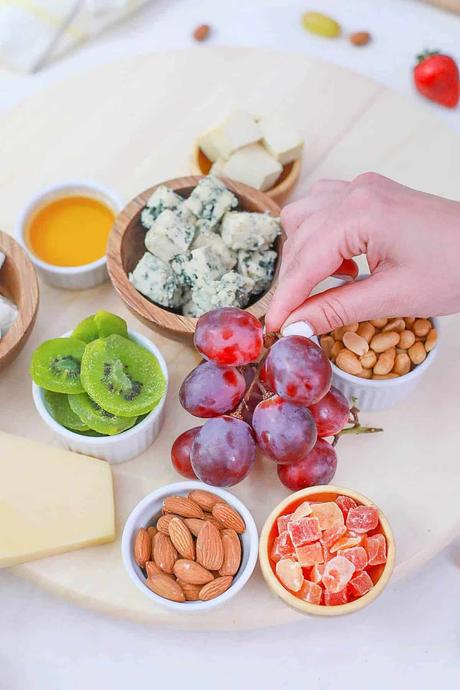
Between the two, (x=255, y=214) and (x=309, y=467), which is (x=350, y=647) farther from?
(x=255, y=214)

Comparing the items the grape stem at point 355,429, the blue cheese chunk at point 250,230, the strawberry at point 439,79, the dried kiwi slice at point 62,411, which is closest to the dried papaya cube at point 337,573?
the grape stem at point 355,429

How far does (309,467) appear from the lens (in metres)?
1.19

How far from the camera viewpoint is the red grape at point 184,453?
121cm

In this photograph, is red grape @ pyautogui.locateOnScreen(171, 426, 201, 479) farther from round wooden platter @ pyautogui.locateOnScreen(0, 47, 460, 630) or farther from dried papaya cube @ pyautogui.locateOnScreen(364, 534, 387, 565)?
dried papaya cube @ pyautogui.locateOnScreen(364, 534, 387, 565)

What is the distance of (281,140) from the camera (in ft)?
4.89

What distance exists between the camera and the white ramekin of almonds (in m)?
1.11

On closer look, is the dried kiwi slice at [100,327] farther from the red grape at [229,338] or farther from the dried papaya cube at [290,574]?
the dried papaya cube at [290,574]

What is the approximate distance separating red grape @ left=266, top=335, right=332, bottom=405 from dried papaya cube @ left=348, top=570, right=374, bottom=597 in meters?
0.24

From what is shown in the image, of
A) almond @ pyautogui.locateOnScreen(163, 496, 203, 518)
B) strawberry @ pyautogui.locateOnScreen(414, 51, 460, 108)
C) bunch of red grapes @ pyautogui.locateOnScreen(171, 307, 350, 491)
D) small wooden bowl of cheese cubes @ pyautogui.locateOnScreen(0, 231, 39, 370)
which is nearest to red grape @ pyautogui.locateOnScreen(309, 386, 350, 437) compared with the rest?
bunch of red grapes @ pyautogui.locateOnScreen(171, 307, 350, 491)

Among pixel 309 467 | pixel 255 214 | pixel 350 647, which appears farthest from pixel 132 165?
pixel 350 647

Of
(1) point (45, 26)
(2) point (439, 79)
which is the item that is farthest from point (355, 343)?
(1) point (45, 26)

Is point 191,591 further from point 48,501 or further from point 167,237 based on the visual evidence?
Answer: point 167,237

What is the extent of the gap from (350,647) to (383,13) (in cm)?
145

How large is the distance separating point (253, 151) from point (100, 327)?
18.1 inches
